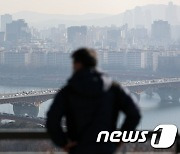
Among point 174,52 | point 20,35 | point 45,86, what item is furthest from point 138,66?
point 20,35

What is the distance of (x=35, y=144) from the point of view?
175 centimetres

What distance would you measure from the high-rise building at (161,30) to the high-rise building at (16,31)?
14837 mm

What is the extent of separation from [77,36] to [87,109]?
61.2m

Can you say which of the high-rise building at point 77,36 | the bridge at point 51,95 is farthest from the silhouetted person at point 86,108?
the high-rise building at point 77,36

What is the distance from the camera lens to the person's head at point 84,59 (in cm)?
137

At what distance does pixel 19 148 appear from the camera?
1.78 meters

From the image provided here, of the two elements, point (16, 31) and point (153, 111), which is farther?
A: point (16, 31)

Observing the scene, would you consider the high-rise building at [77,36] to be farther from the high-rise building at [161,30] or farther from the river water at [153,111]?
the river water at [153,111]

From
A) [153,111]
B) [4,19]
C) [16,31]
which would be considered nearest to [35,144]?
[153,111]

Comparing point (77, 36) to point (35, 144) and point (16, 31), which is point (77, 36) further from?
point (35, 144)

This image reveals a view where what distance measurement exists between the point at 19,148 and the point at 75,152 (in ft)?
1.49

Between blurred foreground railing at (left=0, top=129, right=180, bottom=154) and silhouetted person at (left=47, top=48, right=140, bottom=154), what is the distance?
305mm

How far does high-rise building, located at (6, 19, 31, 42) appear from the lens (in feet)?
213

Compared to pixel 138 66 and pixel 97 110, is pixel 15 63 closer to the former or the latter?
pixel 138 66
